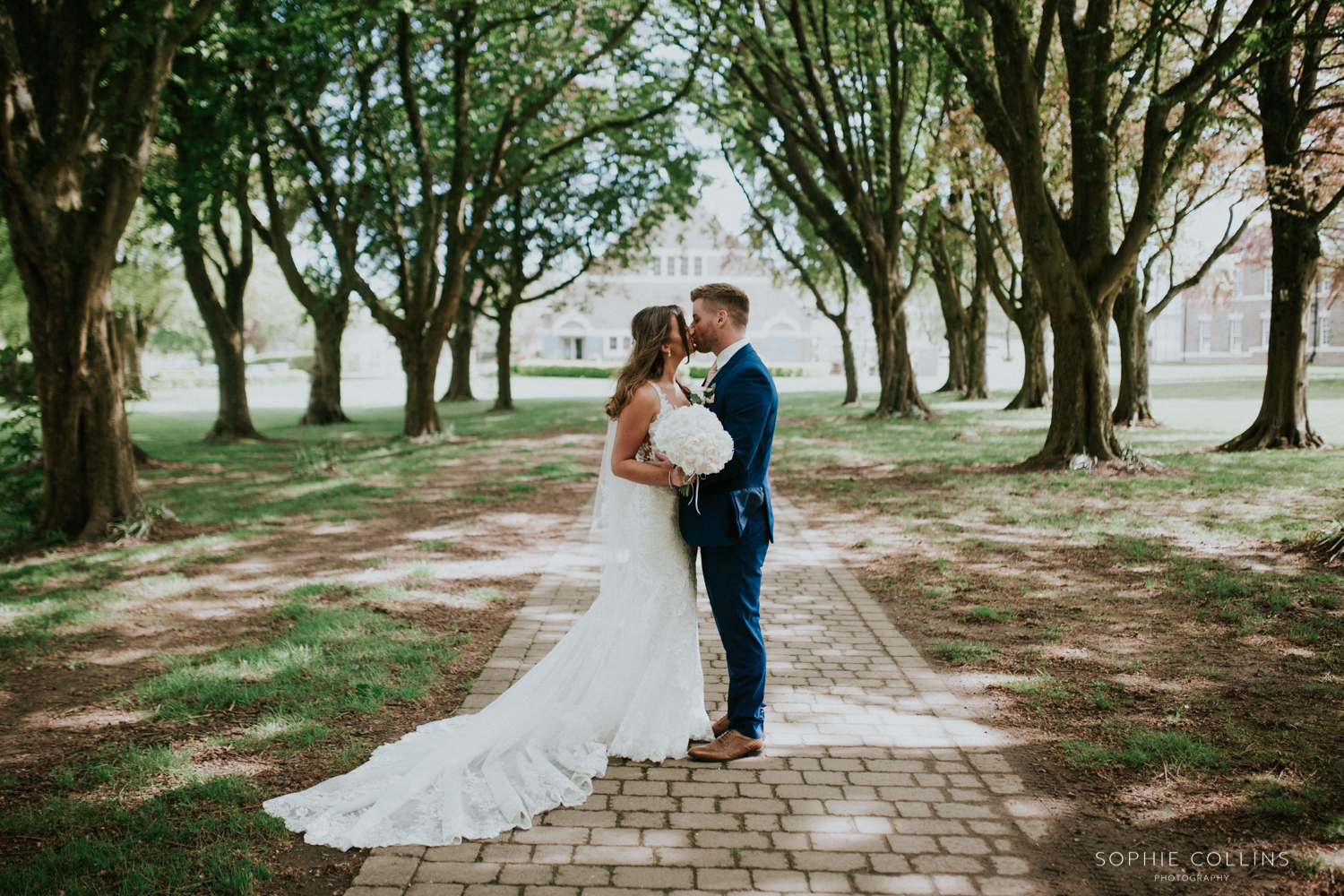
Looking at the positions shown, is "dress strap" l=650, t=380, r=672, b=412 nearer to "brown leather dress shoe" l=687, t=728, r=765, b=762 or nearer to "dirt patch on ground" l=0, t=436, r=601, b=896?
"brown leather dress shoe" l=687, t=728, r=765, b=762

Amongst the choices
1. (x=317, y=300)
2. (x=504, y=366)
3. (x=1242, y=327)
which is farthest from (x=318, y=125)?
(x=1242, y=327)

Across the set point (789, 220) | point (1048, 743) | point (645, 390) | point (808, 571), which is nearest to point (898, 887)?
point (1048, 743)

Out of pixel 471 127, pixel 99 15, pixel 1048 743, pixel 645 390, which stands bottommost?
pixel 1048 743

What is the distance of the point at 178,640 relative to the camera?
5.82 m

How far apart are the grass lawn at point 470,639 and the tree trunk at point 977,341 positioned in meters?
17.2

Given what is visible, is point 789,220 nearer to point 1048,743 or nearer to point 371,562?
point 371,562

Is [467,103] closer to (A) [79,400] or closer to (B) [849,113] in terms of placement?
(B) [849,113]

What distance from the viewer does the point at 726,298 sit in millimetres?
4023

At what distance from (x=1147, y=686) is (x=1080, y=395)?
8.60 metres

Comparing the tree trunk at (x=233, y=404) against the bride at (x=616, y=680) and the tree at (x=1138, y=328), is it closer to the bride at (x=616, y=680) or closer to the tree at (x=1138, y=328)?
the bride at (x=616, y=680)

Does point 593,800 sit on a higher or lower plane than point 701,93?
lower

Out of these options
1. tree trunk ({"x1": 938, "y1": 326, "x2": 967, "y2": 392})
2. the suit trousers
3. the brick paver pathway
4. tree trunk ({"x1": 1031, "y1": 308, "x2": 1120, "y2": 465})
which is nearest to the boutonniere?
the suit trousers

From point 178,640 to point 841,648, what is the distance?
4.48m

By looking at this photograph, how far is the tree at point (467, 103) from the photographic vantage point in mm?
→ 15445
